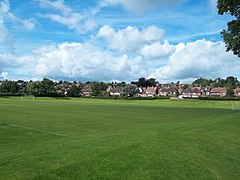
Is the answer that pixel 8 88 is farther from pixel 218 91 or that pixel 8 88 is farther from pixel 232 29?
pixel 232 29

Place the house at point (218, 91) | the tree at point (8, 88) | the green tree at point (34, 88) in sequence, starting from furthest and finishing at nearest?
1. the house at point (218, 91)
2. the tree at point (8, 88)
3. the green tree at point (34, 88)

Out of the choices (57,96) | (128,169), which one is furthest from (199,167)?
(57,96)

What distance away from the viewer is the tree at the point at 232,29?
70.3 ft

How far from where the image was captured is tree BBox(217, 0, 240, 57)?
21.4 meters

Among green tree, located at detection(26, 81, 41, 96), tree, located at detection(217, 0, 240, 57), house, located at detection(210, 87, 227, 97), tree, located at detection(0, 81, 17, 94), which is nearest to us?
tree, located at detection(217, 0, 240, 57)

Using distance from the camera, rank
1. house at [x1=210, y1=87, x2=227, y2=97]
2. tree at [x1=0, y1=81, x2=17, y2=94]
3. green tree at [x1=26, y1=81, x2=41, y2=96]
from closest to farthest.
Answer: green tree at [x1=26, y1=81, x2=41, y2=96]
tree at [x1=0, y1=81, x2=17, y2=94]
house at [x1=210, y1=87, x2=227, y2=97]

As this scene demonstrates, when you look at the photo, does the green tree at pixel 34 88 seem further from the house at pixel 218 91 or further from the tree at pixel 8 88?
the house at pixel 218 91

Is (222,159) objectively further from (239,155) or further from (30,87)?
(30,87)

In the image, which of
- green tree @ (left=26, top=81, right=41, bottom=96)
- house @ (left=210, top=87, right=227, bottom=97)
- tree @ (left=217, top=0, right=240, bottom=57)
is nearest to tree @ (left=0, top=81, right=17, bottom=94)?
green tree @ (left=26, top=81, right=41, bottom=96)

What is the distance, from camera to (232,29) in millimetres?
23531

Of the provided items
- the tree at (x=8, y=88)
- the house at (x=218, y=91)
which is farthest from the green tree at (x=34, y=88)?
the house at (x=218, y=91)

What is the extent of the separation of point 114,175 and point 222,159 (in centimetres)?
473

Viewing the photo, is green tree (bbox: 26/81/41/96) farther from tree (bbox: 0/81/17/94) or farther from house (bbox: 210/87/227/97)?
house (bbox: 210/87/227/97)

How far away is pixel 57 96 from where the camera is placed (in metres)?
133
